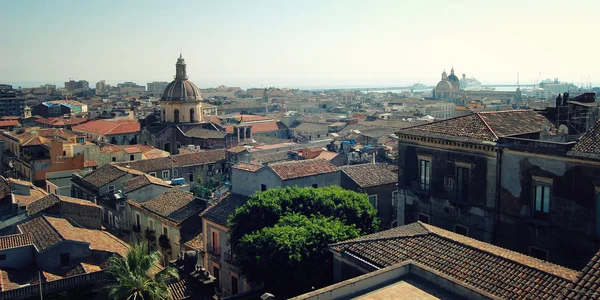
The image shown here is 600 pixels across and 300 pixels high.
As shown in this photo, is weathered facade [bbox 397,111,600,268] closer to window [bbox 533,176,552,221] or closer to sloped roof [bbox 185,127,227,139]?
window [bbox 533,176,552,221]

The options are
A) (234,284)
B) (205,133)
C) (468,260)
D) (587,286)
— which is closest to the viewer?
(587,286)

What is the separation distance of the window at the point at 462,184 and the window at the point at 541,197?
3.11 meters

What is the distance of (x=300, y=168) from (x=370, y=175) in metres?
4.69

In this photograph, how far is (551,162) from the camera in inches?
822

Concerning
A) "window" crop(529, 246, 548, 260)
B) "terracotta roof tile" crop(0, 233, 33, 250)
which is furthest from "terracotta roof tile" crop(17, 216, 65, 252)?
"window" crop(529, 246, 548, 260)

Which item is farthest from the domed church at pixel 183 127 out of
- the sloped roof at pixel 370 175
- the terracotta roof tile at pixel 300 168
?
the terracotta roof tile at pixel 300 168

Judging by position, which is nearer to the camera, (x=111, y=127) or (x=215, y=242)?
(x=215, y=242)

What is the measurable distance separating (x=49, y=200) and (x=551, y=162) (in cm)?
2701

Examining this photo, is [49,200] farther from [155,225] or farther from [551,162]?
[551,162]

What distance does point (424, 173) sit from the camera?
25953mm

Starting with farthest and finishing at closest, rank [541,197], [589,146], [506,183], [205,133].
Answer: [205,133], [506,183], [541,197], [589,146]

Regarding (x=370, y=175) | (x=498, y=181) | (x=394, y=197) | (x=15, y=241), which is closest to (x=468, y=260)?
(x=498, y=181)

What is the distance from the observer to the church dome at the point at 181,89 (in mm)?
69500

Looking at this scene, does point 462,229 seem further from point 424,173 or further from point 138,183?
point 138,183
